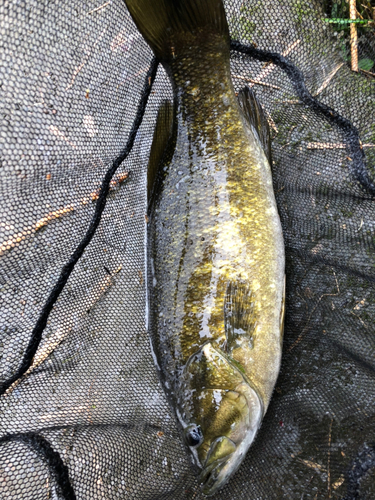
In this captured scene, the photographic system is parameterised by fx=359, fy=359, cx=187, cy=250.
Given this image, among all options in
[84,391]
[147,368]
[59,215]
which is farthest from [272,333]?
[59,215]

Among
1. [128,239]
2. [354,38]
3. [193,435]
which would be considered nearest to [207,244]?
[128,239]

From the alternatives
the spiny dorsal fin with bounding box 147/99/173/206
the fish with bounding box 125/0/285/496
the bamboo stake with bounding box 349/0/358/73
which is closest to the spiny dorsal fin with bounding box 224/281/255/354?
the fish with bounding box 125/0/285/496

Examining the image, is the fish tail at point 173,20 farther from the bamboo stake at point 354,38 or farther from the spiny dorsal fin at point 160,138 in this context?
the bamboo stake at point 354,38

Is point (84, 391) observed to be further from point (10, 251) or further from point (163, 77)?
point (163, 77)

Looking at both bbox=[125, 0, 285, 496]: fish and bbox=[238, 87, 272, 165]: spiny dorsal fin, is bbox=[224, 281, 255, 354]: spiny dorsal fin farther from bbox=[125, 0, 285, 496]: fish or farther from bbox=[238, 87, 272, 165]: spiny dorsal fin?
bbox=[238, 87, 272, 165]: spiny dorsal fin

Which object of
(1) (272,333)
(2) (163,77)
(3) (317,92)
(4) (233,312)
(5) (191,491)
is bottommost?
(5) (191,491)
